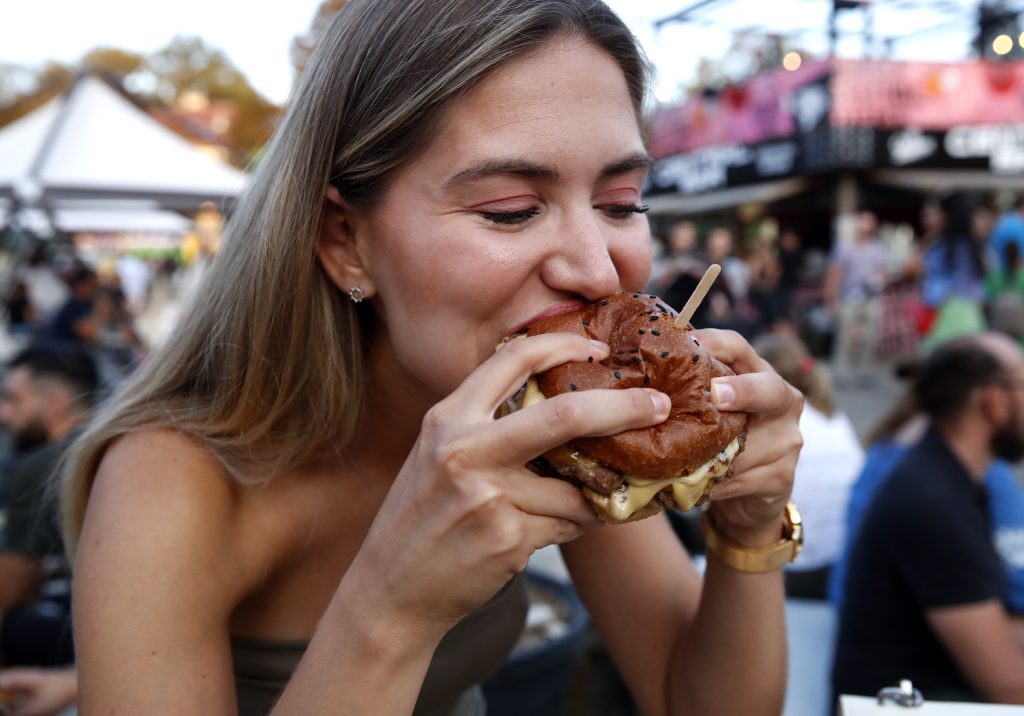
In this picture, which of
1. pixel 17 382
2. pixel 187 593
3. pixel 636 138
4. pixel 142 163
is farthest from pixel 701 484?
pixel 142 163

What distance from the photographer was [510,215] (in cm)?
151

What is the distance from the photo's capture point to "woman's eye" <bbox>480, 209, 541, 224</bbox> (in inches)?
58.9

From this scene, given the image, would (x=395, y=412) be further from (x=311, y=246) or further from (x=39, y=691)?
(x=39, y=691)

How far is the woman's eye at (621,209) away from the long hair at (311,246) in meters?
0.30

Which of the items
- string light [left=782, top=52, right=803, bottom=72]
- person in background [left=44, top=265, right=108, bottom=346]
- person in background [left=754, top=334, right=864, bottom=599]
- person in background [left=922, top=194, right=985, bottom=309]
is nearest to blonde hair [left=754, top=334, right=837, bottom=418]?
person in background [left=754, top=334, right=864, bottom=599]

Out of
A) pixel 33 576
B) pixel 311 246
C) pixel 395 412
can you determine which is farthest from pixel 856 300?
pixel 311 246

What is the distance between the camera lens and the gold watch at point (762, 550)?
1.79 m

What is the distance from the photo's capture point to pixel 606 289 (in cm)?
153

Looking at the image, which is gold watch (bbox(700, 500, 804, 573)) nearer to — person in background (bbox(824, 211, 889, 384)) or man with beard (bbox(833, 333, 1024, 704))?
man with beard (bbox(833, 333, 1024, 704))

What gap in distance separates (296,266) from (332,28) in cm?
54

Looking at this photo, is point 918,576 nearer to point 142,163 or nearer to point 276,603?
point 276,603

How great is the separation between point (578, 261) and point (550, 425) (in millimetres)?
434

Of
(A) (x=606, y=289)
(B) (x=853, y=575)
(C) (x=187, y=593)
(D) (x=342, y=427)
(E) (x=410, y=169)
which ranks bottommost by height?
(B) (x=853, y=575)

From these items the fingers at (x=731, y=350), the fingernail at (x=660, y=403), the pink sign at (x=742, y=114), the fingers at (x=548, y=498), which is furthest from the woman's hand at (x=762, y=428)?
the pink sign at (x=742, y=114)
